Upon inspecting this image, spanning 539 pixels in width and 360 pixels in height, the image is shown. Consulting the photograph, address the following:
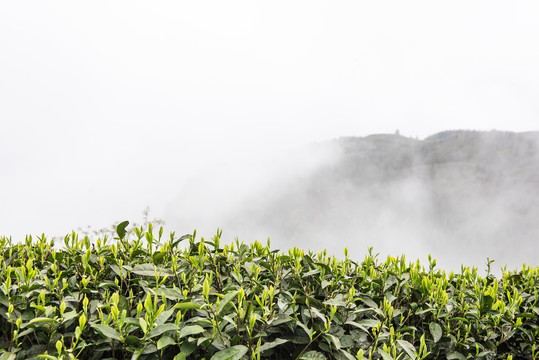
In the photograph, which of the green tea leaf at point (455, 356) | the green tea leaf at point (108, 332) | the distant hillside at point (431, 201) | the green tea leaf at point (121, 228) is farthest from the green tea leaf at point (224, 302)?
the distant hillside at point (431, 201)

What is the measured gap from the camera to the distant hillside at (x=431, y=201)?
37.6 meters

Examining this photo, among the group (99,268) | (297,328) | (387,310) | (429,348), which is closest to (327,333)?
(297,328)

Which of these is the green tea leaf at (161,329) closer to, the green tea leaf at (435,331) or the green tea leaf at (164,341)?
the green tea leaf at (164,341)

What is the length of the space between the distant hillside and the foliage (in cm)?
3470

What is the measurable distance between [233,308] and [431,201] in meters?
42.4

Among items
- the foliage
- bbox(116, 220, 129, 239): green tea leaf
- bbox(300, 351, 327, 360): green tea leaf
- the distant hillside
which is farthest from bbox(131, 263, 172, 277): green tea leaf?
the distant hillside

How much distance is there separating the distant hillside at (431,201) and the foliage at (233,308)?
34699 mm

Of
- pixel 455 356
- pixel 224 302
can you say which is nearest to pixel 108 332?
pixel 224 302

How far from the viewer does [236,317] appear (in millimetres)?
1740

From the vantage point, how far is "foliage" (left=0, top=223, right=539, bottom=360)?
169 cm

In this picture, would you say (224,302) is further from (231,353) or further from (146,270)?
(146,270)

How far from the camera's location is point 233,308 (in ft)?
6.24

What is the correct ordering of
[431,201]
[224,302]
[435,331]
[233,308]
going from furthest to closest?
[431,201] < [435,331] < [233,308] < [224,302]

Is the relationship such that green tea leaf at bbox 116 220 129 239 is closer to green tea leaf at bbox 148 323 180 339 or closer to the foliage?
the foliage
